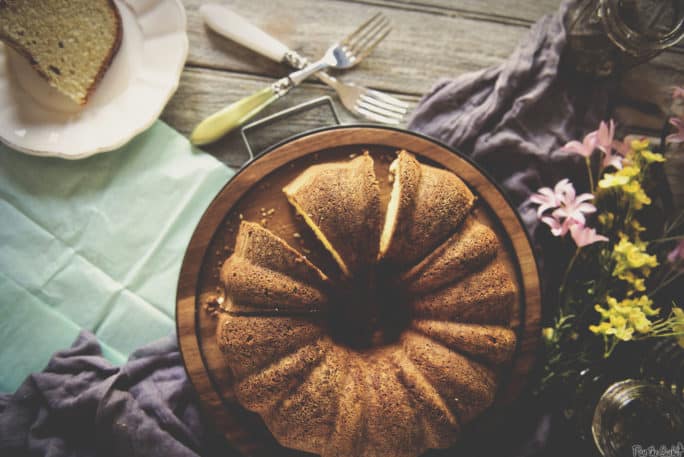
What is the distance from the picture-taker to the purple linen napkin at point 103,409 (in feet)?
6.00

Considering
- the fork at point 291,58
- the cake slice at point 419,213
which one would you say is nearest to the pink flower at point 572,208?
the cake slice at point 419,213

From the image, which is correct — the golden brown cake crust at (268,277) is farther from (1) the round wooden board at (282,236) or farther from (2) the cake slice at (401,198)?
(2) the cake slice at (401,198)

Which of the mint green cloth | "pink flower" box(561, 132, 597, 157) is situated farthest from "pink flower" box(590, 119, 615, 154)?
the mint green cloth

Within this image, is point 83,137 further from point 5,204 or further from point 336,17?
point 336,17

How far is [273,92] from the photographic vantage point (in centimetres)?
201

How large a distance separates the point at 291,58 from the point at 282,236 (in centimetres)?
73

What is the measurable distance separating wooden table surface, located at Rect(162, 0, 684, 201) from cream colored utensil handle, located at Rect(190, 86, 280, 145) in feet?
0.26

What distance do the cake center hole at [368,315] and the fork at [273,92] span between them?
2.53ft

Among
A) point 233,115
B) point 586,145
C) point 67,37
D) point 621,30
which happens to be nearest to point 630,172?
point 586,145

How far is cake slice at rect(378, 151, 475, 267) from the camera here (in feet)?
5.67

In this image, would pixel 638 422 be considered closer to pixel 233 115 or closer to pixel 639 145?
pixel 639 145

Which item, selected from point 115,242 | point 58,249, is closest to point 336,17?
point 115,242

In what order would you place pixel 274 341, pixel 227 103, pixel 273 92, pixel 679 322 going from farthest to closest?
pixel 227 103 < pixel 273 92 < pixel 274 341 < pixel 679 322

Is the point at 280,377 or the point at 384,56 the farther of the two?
the point at 384,56
